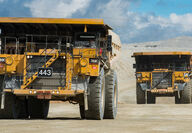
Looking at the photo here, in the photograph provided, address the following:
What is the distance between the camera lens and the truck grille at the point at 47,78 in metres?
11.8

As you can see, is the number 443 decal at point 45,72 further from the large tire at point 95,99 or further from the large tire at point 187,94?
the large tire at point 187,94

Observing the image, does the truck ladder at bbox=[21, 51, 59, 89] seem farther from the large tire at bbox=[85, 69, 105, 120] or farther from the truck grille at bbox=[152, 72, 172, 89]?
the truck grille at bbox=[152, 72, 172, 89]

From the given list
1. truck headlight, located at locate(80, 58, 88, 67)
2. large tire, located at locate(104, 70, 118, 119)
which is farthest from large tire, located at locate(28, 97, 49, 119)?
truck headlight, located at locate(80, 58, 88, 67)

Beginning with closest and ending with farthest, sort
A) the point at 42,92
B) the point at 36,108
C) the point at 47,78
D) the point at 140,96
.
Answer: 1. the point at 42,92
2. the point at 47,78
3. the point at 36,108
4. the point at 140,96

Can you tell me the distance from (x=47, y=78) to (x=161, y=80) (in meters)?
13.3

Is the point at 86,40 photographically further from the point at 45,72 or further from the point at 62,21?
the point at 45,72

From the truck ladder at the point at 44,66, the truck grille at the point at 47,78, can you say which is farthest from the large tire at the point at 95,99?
the truck ladder at the point at 44,66

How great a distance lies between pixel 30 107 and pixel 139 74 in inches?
468

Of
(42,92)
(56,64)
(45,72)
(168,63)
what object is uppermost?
(168,63)

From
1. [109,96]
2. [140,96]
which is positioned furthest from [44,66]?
[140,96]

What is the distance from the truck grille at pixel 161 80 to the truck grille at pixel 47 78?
13.1 metres

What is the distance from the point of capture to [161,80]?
79.4 feet

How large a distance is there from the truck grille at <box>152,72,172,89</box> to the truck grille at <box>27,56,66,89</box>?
43.0ft

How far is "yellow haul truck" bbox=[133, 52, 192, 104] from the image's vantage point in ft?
78.0
